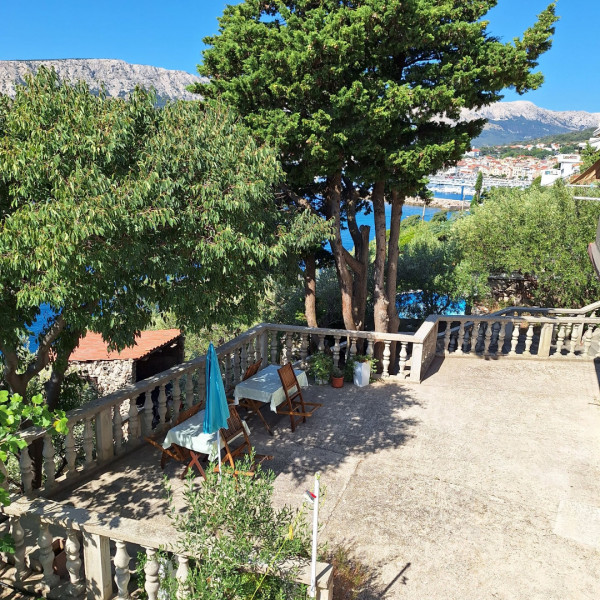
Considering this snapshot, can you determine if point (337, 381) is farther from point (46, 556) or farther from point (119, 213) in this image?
point (46, 556)

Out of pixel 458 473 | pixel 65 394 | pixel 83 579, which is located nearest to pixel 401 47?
pixel 458 473

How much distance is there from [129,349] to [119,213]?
1159cm

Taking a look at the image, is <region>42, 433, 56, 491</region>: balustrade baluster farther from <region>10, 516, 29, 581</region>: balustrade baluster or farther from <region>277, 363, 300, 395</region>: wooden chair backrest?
<region>277, 363, 300, 395</region>: wooden chair backrest

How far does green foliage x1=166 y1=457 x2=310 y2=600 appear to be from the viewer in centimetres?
327

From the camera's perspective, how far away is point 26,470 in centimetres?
516

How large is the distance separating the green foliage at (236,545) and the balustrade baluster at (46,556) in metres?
1.09

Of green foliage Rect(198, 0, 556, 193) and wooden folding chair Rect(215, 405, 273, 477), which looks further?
green foliage Rect(198, 0, 556, 193)

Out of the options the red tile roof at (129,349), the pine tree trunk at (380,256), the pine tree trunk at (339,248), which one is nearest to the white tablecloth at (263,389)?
the pine tree trunk at (339,248)

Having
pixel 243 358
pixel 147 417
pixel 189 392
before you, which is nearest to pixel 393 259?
pixel 243 358

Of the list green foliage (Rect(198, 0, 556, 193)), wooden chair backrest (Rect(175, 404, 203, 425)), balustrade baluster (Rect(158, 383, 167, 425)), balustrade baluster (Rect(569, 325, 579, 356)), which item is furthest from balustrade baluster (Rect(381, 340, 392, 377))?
balustrade baluster (Rect(569, 325, 579, 356))

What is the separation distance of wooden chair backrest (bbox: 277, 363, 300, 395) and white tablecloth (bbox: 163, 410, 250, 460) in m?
1.64

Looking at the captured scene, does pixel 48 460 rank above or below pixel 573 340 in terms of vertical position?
below

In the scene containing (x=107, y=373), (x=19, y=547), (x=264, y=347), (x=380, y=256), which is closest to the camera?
(x=19, y=547)

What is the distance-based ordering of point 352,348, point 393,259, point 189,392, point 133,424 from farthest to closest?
point 393,259 → point 352,348 → point 189,392 → point 133,424
